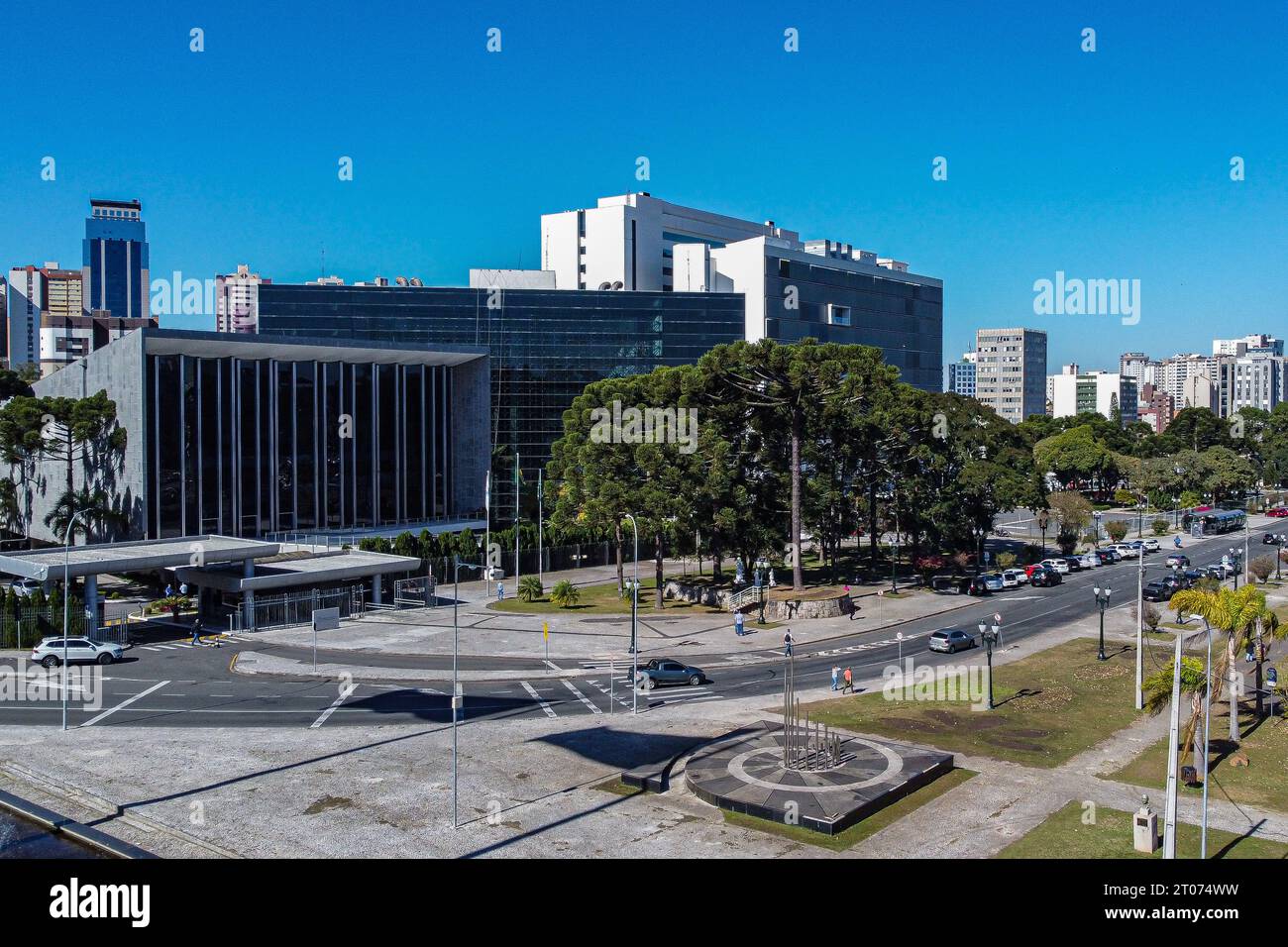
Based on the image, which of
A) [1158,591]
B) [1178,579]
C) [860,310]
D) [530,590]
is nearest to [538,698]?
[530,590]

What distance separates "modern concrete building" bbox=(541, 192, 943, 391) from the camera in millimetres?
138500

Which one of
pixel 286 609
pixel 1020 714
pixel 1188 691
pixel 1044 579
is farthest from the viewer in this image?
pixel 1044 579

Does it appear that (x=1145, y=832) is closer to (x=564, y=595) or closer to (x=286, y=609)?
(x=564, y=595)

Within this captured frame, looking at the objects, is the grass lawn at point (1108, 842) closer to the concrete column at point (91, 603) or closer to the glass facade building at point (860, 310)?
the concrete column at point (91, 603)

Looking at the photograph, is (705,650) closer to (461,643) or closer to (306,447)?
(461,643)

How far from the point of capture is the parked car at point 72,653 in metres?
48.6

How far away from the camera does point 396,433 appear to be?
306ft

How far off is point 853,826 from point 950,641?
26676mm

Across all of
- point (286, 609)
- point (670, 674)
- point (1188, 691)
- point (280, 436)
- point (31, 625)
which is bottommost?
point (670, 674)

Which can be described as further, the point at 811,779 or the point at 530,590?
the point at 530,590

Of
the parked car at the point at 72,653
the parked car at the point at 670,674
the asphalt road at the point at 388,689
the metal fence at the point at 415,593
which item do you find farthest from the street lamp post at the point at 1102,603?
the parked car at the point at 72,653

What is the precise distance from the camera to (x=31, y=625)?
2077 inches

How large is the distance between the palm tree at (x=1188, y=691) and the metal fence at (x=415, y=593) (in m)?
46.7
